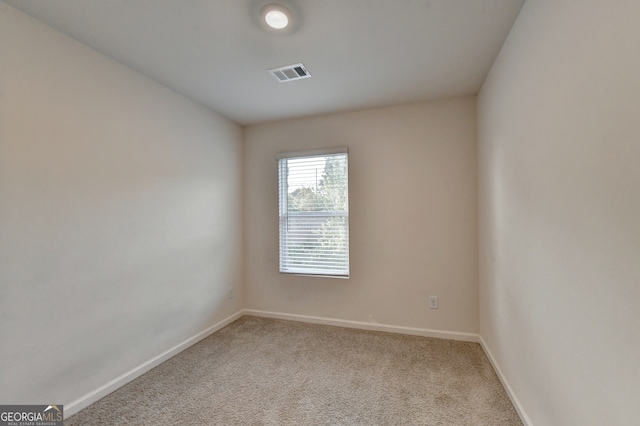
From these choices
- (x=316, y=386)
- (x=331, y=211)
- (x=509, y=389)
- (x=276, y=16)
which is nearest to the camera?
(x=276, y=16)

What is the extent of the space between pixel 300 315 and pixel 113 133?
2.54 metres

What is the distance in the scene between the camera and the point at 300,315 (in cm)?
315

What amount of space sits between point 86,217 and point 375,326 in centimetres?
272

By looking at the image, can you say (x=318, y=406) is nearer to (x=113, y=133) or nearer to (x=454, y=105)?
(x=113, y=133)

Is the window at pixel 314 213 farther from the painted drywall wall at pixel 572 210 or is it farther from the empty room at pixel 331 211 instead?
the painted drywall wall at pixel 572 210

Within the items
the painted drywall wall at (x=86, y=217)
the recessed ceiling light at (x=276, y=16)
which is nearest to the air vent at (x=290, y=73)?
the recessed ceiling light at (x=276, y=16)

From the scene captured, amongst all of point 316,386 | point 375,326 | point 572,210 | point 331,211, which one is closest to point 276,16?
point 572,210

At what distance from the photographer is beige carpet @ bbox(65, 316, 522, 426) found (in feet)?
5.37

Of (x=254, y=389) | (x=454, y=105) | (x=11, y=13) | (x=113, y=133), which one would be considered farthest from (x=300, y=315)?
(x=11, y=13)

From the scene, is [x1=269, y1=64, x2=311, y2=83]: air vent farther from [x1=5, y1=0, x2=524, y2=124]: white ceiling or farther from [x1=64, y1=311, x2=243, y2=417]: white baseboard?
[x1=64, y1=311, x2=243, y2=417]: white baseboard

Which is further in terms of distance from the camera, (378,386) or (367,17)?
(378,386)

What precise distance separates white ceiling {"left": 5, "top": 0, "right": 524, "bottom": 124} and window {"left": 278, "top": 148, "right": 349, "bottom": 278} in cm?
79

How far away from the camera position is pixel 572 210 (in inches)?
42.6

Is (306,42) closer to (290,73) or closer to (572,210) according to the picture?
(290,73)
